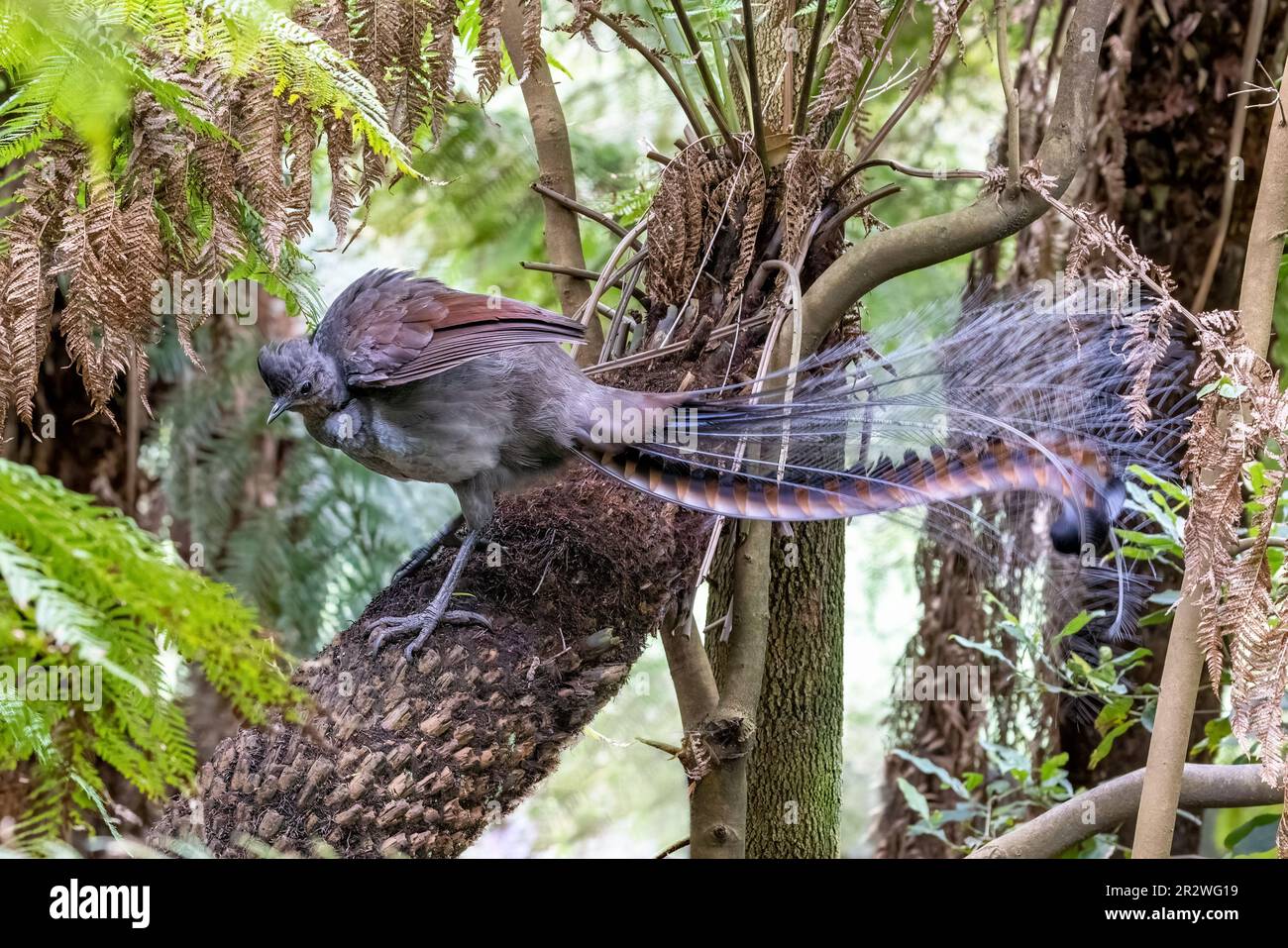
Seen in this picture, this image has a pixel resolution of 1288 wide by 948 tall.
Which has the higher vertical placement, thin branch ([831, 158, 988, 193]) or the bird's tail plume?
thin branch ([831, 158, 988, 193])

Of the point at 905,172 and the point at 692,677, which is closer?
the point at 905,172

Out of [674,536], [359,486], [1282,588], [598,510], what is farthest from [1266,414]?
[359,486]

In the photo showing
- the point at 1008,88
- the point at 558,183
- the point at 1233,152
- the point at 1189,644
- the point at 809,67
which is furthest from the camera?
the point at 1233,152

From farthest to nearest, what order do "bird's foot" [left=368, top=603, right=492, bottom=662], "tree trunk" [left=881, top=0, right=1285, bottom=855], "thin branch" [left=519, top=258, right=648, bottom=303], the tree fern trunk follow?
"tree trunk" [left=881, top=0, right=1285, bottom=855]
"thin branch" [left=519, top=258, right=648, bottom=303]
"bird's foot" [left=368, top=603, right=492, bottom=662]
the tree fern trunk

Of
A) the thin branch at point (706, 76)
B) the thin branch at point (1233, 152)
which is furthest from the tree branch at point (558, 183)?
the thin branch at point (1233, 152)

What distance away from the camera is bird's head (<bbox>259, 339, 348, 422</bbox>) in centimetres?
217

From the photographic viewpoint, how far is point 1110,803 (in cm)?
242

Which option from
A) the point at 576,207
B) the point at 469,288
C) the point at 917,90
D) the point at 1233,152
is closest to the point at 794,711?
the point at 576,207

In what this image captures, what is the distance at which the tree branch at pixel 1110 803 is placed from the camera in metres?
2.33

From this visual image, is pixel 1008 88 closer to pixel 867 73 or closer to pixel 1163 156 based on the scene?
pixel 867 73

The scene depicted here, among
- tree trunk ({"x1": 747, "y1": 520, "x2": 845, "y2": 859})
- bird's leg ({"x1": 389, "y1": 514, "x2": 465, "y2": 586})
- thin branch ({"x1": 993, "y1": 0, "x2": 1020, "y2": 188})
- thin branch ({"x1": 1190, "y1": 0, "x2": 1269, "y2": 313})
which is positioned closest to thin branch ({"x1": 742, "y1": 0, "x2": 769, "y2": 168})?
thin branch ({"x1": 993, "y1": 0, "x2": 1020, "y2": 188})

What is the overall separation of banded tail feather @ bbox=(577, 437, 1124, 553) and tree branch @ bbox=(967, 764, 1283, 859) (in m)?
0.67

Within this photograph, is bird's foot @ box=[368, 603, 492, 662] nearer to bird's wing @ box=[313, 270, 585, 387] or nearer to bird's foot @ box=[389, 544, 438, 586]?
bird's foot @ box=[389, 544, 438, 586]

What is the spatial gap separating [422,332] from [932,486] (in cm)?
99
